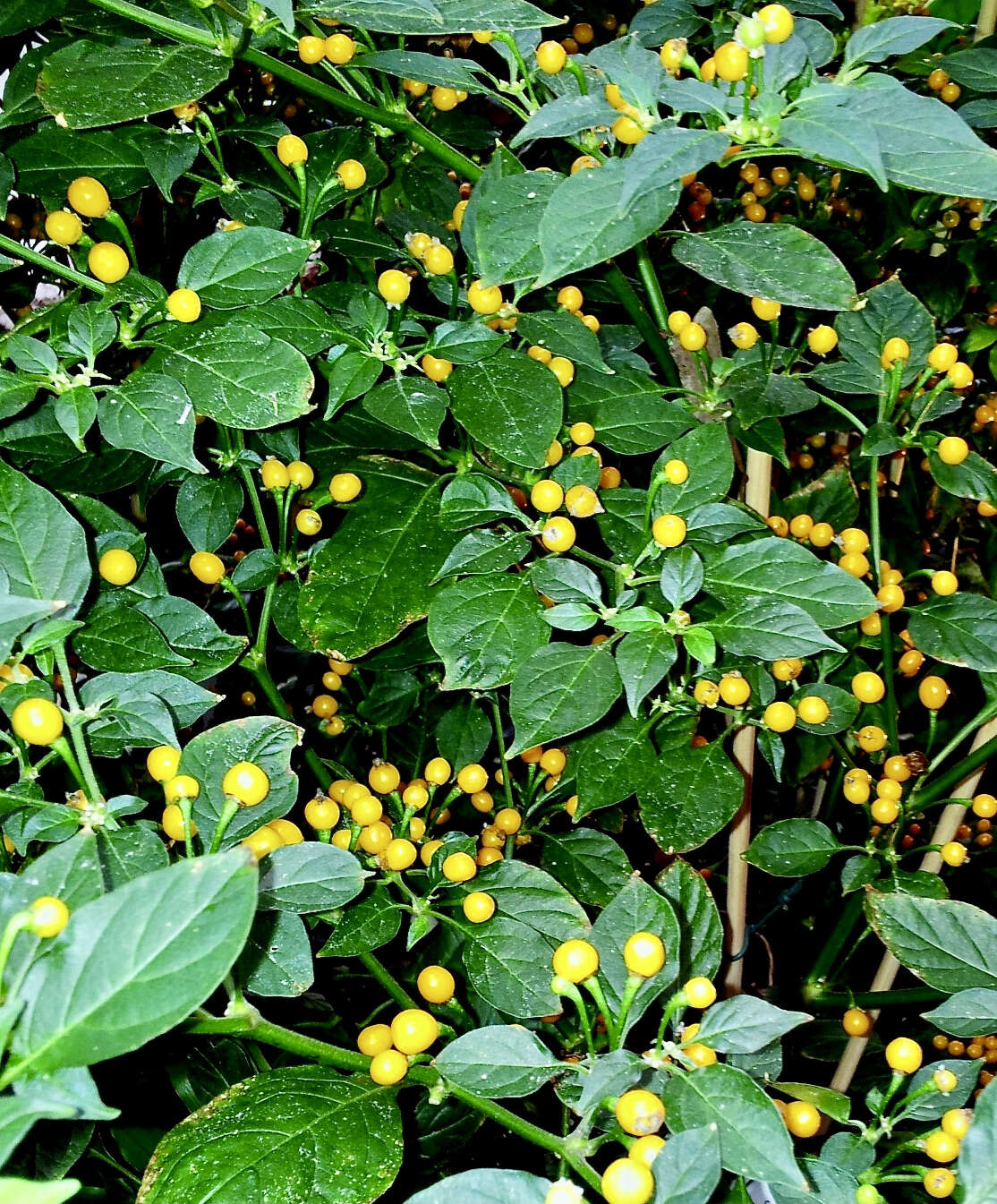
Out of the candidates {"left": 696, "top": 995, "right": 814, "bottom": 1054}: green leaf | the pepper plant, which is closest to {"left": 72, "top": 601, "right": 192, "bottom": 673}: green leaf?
the pepper plant

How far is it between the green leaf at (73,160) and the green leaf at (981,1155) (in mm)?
827

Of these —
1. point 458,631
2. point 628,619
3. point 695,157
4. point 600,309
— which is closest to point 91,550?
point 458,631

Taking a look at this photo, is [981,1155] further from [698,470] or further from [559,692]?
[698,470]

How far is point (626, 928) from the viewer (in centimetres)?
62

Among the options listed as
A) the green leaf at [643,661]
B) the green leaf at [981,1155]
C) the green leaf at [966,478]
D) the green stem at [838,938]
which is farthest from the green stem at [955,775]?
the green leaf at [981,1155]

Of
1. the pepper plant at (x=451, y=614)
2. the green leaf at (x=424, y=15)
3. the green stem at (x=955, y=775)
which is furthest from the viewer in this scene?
the green stem at (x=955, y=775)

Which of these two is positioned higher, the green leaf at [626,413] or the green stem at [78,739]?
the green leaf at [626,413]

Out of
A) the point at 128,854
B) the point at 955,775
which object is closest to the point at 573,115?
the point at 128,854

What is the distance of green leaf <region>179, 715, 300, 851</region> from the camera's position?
2.10 feet

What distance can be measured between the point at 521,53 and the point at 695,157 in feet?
1.00

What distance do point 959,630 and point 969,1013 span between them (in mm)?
435

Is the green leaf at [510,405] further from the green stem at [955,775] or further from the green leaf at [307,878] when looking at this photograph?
the green stem at [955,775]

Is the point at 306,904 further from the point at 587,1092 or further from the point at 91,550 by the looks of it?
the point at 91,550

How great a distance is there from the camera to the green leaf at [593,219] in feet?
1.96
